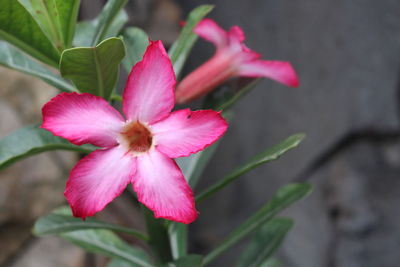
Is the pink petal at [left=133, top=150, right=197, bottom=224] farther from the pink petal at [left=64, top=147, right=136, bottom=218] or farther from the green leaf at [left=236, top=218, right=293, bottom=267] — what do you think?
the green leaf at [left=236, top=218, right=293, bottom=267]

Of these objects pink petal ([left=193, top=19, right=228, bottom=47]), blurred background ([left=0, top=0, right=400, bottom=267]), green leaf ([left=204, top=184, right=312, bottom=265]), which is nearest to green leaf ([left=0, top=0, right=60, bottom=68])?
A: pink petal ([left=193, top=19, right=228, bottom=47])

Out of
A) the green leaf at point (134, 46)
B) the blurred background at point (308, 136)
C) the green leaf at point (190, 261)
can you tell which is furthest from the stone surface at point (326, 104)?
the green leaf at point (190, 261)

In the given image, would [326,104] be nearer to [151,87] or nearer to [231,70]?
[231,70]

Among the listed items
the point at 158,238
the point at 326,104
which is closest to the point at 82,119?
the point at 158,238

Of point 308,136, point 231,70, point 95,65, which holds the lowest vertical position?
point 308,136

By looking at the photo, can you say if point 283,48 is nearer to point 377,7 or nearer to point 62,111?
point 377,7

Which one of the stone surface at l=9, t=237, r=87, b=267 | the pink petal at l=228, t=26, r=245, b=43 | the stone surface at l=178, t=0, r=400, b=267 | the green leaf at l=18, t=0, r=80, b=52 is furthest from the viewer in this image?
the stone surface at l=9, t=237, r=87, b=267

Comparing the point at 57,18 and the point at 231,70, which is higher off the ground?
the point at 57,18
